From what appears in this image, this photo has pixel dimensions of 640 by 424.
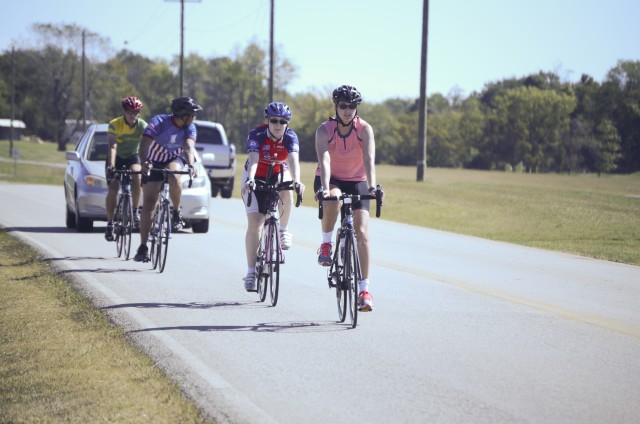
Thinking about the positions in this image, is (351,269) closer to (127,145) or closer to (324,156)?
(324,156)

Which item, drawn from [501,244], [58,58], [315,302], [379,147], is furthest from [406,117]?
[315,302]

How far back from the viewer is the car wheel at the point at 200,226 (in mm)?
19172

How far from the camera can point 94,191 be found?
18.4 m

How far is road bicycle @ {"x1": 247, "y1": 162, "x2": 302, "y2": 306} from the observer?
10297 millimetres

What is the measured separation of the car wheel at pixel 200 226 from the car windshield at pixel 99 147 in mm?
1940

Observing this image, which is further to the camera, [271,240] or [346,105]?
[271,240]

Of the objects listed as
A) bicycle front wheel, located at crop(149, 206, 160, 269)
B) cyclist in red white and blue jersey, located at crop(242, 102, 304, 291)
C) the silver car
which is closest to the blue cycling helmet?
cyclist in red white and blue jersey, located at crop(242, 102, 304, 291)

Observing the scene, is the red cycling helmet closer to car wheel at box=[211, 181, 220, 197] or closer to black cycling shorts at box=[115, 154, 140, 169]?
black cycling shorts at box=[115, 154, 140, 169]

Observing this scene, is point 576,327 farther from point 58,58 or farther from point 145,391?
point 58,58

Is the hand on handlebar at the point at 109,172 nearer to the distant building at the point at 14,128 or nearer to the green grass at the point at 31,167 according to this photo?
the green grass at the point at 31,167

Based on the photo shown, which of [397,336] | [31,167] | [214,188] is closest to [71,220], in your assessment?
[397,336]

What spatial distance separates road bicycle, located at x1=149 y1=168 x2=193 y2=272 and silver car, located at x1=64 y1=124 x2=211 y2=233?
15.3ft

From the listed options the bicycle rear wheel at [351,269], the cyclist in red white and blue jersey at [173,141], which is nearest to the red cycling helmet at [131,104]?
the cyclist in red white and blue jersey at [173,141]

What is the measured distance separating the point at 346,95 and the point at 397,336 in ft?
6.92
